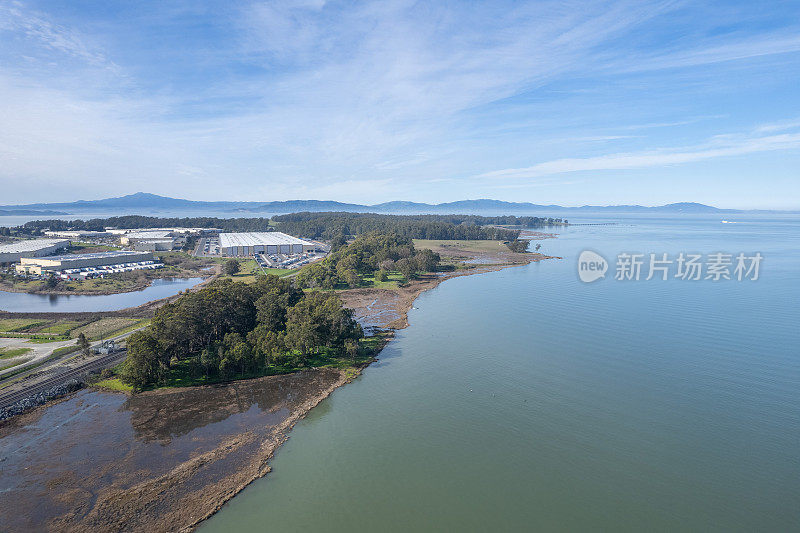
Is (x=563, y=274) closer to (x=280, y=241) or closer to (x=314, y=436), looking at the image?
(x=314, y=436)

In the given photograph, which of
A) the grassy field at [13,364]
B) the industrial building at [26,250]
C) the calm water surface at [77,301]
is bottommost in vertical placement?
the calm water surface at [77,301]

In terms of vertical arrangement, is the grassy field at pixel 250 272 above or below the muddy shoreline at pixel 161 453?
above

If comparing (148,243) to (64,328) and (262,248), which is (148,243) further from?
(64,328)

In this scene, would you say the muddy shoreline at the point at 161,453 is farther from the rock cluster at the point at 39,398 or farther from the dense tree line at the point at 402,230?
the dense tree line at the point at 402,230

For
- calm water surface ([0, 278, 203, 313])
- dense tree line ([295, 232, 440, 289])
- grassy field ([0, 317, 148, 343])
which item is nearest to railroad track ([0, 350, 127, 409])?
grassy field ([0, 317, 148, 343])

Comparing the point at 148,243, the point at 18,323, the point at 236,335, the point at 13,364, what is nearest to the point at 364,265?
the point at 236,335

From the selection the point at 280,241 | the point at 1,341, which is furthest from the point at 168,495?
the point at 280,241

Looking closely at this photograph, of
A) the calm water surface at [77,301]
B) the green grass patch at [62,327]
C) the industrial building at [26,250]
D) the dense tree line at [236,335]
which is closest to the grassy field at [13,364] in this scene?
the green grass patch at [62,327]

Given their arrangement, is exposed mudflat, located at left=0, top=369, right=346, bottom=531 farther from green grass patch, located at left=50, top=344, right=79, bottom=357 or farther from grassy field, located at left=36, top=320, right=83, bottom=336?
grassy field, located at left=36, top=320, right=83, bottom=336
